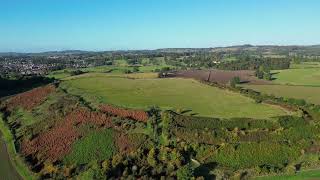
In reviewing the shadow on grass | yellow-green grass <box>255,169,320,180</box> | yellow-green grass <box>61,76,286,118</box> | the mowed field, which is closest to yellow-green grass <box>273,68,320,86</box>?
the mowed field

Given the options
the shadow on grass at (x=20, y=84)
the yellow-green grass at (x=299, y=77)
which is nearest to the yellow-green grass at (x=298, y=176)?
the yellow-green grass at (x=299, y=77)

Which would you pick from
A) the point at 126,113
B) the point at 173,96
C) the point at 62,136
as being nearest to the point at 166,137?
the point at 126,113

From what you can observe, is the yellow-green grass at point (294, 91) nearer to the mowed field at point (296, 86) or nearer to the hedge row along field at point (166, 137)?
the mowed field at point (296, 86)

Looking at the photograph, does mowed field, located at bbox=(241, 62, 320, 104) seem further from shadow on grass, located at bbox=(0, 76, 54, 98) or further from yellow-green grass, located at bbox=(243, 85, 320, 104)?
shadow on grass, located at bbox=(0, 76, 54, 98)

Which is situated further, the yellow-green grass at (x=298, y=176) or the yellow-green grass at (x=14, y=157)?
the yellow-green grass at (x=14, y=157)

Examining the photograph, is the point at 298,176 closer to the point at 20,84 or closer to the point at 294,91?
the point at 294,91

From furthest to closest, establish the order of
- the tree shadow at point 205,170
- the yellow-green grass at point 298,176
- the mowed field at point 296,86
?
the mowed field at point 296,86 → the tree shadow at point 205,170 → the yellow-green grass at point 298,176

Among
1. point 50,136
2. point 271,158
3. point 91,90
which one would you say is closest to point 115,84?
point 91,90
